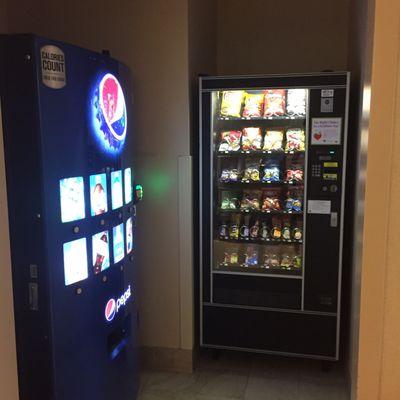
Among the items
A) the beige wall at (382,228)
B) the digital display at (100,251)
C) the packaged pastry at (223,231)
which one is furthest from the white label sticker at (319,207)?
the beige wall at (382,228)

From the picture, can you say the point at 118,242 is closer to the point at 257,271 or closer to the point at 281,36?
the point at 257,271

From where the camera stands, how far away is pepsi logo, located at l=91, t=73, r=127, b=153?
1.89 metres

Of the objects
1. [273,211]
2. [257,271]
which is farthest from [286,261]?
[273,211]

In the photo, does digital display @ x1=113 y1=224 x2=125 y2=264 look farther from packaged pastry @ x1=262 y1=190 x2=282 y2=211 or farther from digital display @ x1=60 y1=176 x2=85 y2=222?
packaged pastry @ x1=262 y1=190 x2=282 y2=211

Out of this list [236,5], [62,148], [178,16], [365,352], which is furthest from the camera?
[236,5]

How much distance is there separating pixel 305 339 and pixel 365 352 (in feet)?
6.14

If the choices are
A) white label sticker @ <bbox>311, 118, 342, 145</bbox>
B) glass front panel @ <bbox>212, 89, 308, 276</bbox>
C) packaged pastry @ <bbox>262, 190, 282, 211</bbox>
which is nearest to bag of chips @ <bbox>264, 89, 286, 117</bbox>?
glass front panel @ <bbox>212, 89, 308, 276</bbox>

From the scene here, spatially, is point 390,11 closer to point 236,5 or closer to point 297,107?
point 297,107

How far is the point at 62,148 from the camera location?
1.69 metres

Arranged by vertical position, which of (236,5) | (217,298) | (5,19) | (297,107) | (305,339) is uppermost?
(236,5)

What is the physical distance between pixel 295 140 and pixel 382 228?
189 centimetres

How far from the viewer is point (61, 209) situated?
5.52 feet

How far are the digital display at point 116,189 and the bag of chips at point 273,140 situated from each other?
3.50 feet

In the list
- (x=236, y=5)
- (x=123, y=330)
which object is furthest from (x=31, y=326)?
(x=236, y=5)
